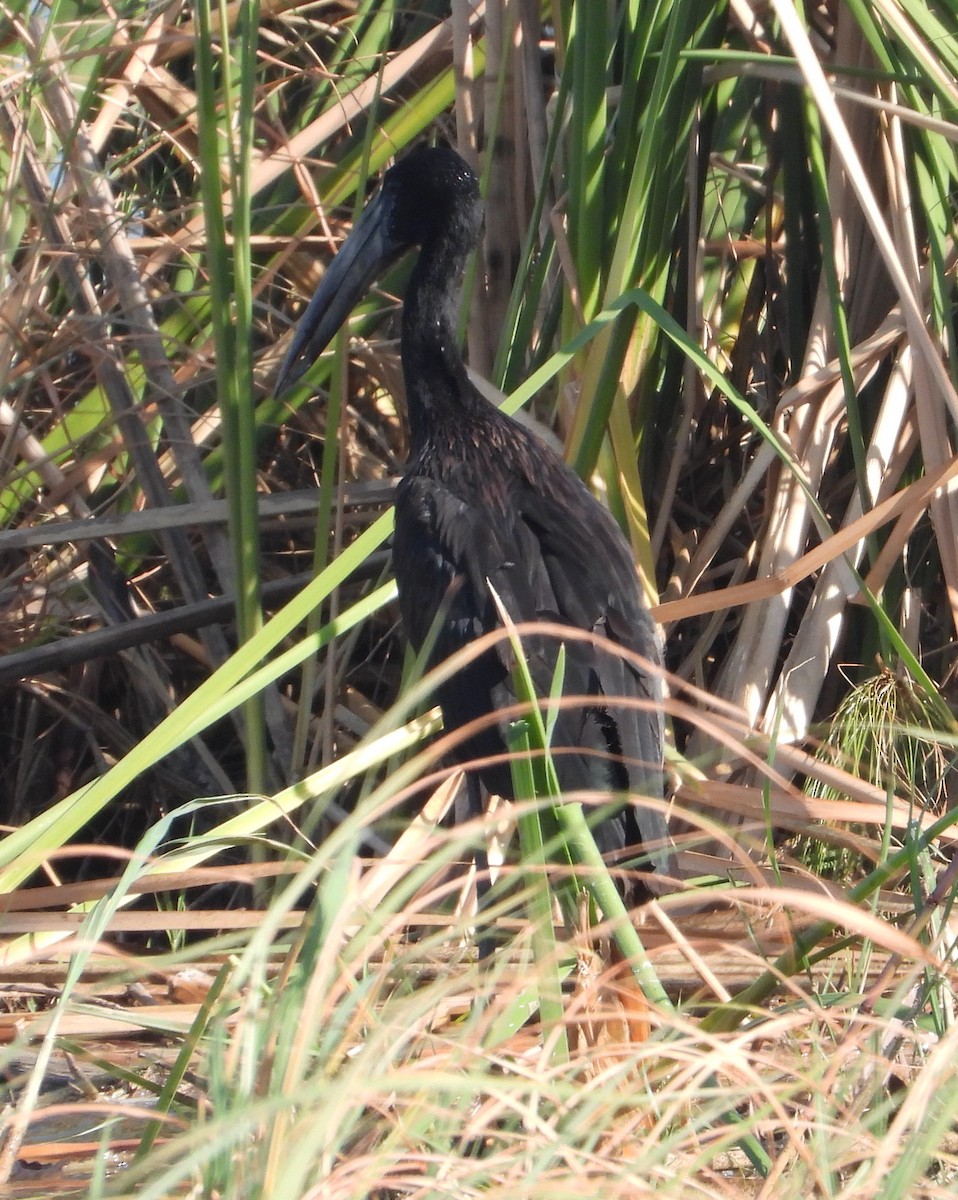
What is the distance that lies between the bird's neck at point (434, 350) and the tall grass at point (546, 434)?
15 centimetres

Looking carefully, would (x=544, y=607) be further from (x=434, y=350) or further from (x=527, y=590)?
(x=434, y=350)

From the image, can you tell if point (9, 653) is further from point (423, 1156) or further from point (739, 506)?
point (423, 1156)

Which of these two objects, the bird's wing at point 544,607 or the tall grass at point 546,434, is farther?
the bird's wing at point 544,607

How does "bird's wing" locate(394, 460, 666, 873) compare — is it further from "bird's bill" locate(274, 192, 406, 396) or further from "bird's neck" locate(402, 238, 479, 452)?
"bird's bill" locate(274, 192, 406, 396)

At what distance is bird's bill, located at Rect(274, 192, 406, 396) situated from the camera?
9.46ft

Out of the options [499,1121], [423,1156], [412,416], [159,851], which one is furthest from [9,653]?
[423,1156]

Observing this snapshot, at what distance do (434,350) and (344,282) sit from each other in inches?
12.1

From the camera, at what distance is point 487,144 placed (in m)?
2.89

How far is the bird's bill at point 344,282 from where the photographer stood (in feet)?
9.46

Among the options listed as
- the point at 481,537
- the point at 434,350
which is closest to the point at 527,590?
the point at 481,537

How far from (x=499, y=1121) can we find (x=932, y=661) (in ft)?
5.96

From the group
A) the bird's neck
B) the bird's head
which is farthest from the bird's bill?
the bird's neck

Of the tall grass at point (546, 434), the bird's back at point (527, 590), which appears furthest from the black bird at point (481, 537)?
the tall grass at point (546, 434)

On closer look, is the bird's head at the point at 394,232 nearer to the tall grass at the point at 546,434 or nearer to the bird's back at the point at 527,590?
the tall grass at the point at 546,434
